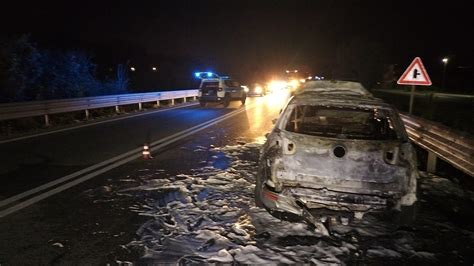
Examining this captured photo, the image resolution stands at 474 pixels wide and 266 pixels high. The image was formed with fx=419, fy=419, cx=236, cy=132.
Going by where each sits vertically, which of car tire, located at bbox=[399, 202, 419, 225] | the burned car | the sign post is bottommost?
car tire, located at bbox=[399, 202, 419, 225]

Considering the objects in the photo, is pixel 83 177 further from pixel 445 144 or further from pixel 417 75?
pixel 417 75

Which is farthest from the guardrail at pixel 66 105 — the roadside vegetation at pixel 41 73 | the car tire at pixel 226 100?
the car tire at pixel 226 100

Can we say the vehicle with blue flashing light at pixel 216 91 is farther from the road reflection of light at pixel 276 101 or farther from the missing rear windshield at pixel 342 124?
the missing rear windshield at pixel 342 124

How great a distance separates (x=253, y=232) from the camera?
16.1 feet

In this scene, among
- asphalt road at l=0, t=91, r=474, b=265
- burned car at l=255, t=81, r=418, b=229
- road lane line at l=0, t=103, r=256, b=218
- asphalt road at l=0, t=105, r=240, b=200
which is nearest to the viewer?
asphalt road at l=0, t=91, r=474, b=265

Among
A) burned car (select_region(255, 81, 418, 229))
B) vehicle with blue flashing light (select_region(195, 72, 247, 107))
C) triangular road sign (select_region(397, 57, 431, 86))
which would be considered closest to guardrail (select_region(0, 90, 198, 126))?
vehicle with blue flashing light (select_region(195, 72, 247, 107))

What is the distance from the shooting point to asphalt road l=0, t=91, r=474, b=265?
14.0 ft

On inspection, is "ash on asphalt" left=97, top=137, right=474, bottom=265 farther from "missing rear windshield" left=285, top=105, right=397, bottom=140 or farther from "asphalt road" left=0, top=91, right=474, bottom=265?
"missing rear windshield" left=285, top=105, right=397, bottom=140

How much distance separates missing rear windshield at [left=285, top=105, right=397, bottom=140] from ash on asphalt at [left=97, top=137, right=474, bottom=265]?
123cm

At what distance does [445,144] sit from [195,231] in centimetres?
531

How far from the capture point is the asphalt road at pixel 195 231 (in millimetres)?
4254

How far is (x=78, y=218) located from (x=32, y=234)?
2.13 feet

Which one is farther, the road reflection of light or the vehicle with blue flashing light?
the road reflection of light

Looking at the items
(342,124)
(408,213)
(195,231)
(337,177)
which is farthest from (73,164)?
(408,213)
